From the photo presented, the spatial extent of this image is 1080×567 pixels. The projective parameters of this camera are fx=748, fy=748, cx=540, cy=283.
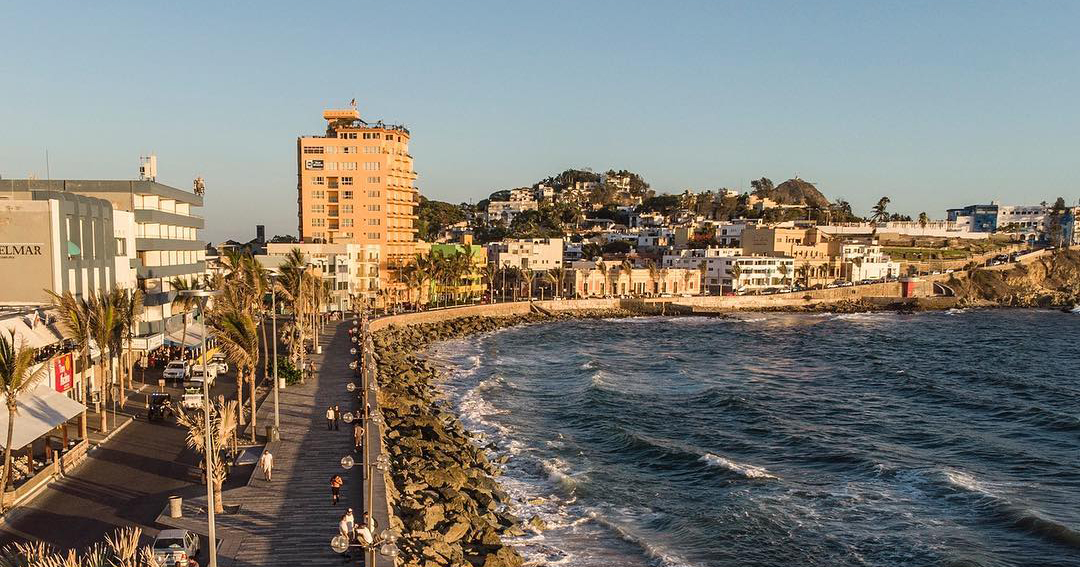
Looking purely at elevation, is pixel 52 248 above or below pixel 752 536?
above

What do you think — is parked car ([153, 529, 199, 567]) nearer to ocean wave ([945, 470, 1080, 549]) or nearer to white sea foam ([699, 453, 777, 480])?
white sea foam ([699, 453, 777, 480])

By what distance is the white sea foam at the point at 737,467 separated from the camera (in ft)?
117

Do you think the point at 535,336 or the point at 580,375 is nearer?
the point at 580,375

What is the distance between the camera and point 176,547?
1811 cm

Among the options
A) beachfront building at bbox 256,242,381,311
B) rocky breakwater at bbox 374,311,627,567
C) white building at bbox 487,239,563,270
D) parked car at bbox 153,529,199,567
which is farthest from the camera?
white building at bbox 487,239,563,270

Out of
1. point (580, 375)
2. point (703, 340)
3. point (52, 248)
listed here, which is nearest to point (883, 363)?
point (703, 340)

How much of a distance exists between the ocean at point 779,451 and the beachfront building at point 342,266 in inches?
799

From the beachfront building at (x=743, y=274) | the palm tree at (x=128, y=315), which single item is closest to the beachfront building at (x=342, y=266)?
the palm tree at (x=128, y=315)

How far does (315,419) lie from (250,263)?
23.7 m

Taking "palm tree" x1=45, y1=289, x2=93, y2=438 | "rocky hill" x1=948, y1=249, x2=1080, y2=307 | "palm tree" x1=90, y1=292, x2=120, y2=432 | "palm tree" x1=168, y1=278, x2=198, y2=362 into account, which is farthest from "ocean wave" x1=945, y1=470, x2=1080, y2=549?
"rocky hill" x1=948, y1=249, x2=1080, y2=307

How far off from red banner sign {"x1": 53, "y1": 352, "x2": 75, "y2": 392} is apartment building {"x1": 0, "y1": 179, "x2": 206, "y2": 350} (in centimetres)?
641

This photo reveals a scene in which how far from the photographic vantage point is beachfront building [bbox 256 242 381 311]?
9119 cm

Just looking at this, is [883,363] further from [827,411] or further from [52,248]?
[52,248]

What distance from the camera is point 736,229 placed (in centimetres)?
18425
